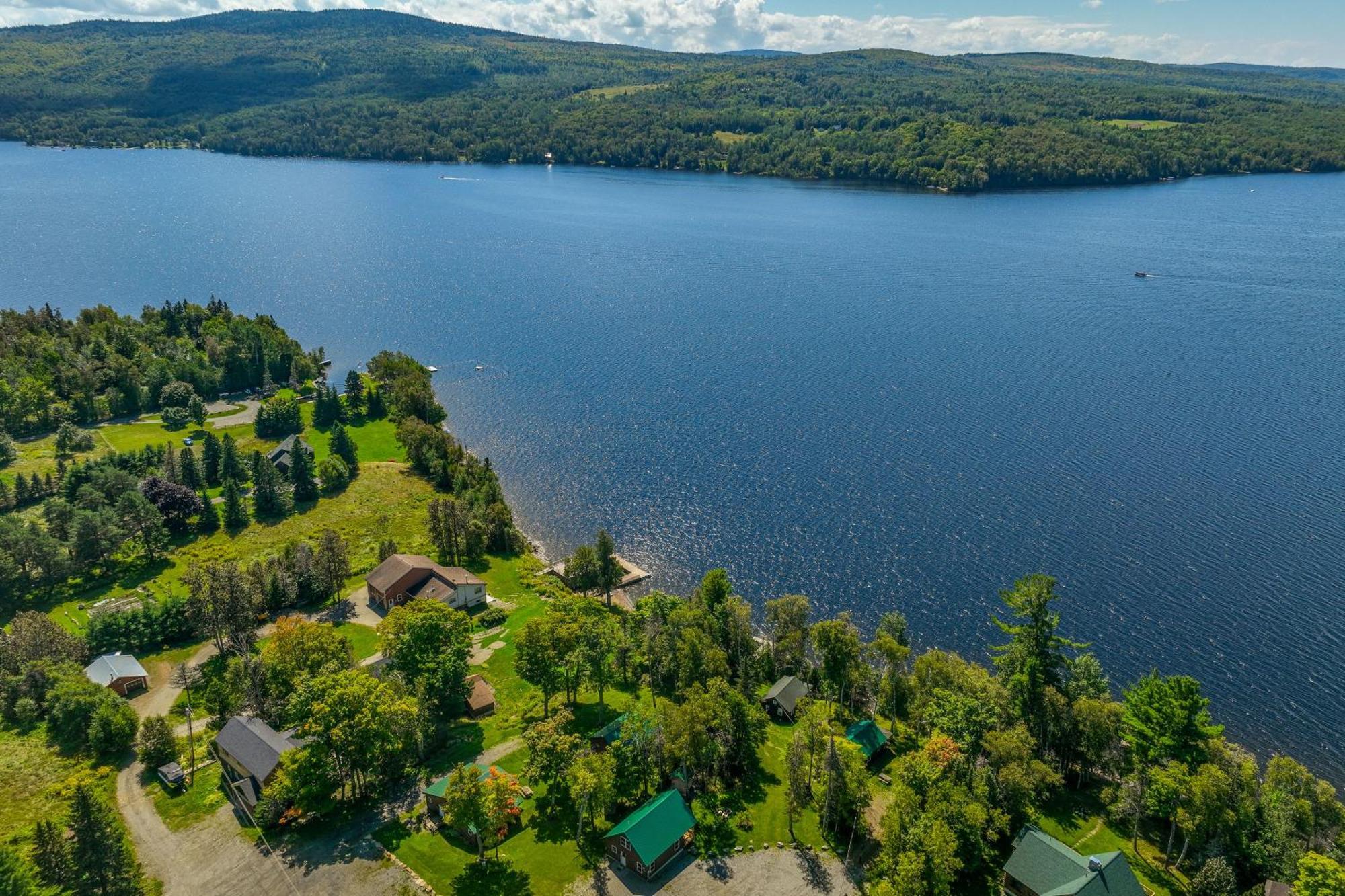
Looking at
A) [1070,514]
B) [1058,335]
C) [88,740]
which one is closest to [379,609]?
[88,740]

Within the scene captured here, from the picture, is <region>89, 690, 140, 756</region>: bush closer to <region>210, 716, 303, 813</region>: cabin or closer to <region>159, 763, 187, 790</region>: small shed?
<region>159, 763, 187, 790</region>: small shed

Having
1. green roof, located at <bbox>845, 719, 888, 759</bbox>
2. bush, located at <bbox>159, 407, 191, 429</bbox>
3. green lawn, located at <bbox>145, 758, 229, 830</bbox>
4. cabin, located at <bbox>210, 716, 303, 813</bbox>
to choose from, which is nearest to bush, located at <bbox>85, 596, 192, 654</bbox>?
green lawn, located at <bbox>145, 758, 229, 830</bbox>

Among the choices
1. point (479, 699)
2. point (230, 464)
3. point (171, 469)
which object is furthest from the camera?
point (230, 464)

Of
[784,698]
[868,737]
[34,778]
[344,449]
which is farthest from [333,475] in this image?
[868,737]

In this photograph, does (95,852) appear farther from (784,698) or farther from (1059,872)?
(1059,872)

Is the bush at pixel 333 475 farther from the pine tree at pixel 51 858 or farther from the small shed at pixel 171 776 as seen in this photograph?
the pine tree at pixel 51 858

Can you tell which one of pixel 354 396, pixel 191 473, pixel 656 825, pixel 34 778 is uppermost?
pixel 354 396

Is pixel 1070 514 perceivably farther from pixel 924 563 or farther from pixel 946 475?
pixel 924 563

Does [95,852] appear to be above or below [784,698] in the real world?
above
